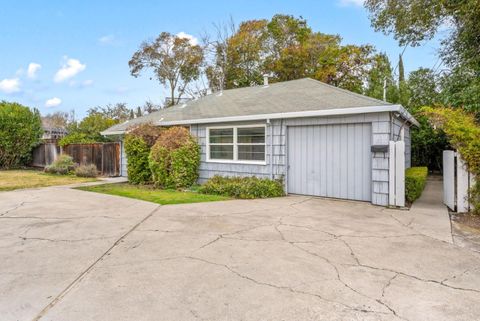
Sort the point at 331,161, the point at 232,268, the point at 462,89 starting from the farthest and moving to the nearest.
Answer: the point at 462,89 < the point at 331,161 < the point at 232,268

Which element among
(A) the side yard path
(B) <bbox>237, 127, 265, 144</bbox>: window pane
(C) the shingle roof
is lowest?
(A) the side yard path

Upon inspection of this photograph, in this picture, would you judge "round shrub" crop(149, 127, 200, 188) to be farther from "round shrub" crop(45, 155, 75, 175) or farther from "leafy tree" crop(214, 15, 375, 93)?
"leafy tree" crop(214, 15, 375, 93)

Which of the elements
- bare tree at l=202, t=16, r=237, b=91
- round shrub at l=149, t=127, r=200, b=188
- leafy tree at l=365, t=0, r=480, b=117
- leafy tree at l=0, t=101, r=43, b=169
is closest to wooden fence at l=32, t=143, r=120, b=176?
leafy tree at l=0, t=101, r=43, b=169

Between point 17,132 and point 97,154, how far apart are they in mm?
6154

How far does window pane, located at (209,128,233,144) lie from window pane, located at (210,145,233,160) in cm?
17

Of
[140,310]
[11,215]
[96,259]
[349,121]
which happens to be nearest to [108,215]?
[11,215]

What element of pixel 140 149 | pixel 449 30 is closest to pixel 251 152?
pixel 140 149

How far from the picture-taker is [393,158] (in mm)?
7316

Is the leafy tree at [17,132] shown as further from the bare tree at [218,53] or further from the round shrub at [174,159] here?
the bare tree at [218,53]

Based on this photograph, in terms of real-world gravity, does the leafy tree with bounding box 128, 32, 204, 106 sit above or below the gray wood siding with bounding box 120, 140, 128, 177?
above

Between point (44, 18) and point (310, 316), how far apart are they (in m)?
15.8

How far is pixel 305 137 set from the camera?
8922 millimetres

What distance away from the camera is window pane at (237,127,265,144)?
9758mm

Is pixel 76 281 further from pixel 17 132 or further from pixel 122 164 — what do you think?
pixel 17 132
